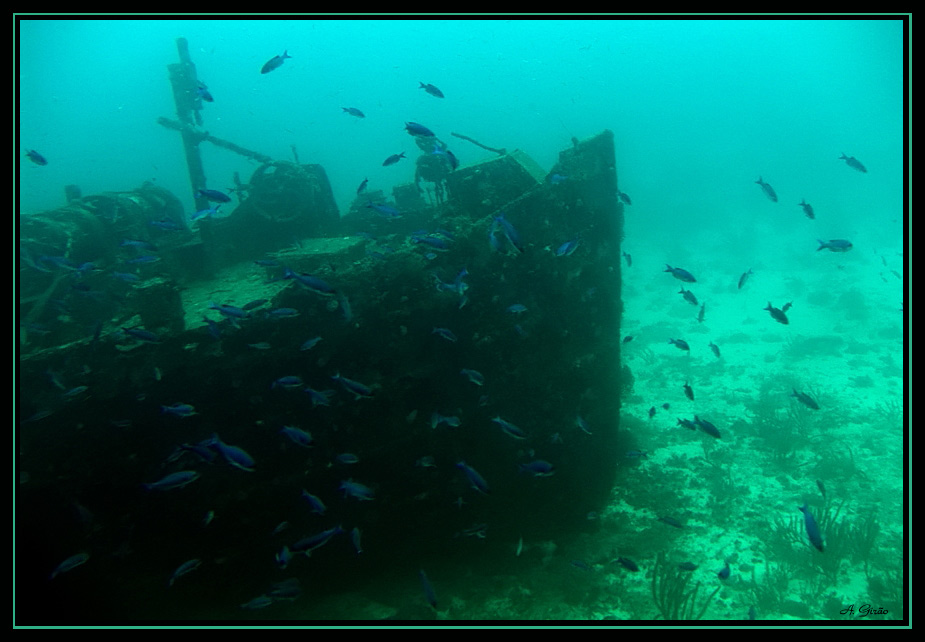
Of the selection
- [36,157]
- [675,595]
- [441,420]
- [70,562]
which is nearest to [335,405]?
[441,420]

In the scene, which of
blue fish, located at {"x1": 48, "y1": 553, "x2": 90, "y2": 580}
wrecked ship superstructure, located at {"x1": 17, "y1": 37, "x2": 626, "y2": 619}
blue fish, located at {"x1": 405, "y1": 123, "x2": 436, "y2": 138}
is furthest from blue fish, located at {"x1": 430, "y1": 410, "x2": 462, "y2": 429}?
blue fish, located at {"x1": 48, "y1": 553, "x2": 90, "y2": 580}

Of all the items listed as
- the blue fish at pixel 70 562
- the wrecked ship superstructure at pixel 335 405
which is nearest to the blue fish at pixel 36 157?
the wrecked ship superstructure at pixel 335 405

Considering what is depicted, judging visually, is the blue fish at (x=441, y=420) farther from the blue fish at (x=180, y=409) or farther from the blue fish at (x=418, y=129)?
the blue fish at (x=418, y=129)

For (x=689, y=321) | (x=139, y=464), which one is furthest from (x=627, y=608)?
(x=689, y=321)

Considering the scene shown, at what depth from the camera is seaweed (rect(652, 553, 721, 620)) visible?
22.3 ft

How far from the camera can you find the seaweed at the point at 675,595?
680 cm

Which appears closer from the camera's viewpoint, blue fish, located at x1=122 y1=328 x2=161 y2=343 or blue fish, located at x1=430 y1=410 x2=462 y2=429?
blue fish, located at x1=122 y1=328 x2=161 y2=343

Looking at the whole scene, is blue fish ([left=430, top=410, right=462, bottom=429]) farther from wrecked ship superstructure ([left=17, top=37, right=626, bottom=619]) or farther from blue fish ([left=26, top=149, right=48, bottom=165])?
blue fish ([left=26, top=149, right=48, bottom=165])

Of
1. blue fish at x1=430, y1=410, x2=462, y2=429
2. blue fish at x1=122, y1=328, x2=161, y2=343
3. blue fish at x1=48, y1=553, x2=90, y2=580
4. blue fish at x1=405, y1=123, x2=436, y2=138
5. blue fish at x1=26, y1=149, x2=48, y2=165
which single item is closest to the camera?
blue fish at x1=48, y1=553, x2=90, y2=580

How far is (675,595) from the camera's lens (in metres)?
6.92

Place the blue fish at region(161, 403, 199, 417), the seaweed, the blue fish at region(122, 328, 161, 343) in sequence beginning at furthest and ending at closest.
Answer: the seaweed, the blue fish at region(122, 328, 161, 343), the blue fish at region(161, 403, 199, 417)

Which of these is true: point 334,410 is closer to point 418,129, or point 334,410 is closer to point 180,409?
point 180,409

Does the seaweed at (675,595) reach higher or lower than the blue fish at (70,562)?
lower

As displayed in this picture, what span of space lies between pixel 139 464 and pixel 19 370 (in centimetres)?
173
